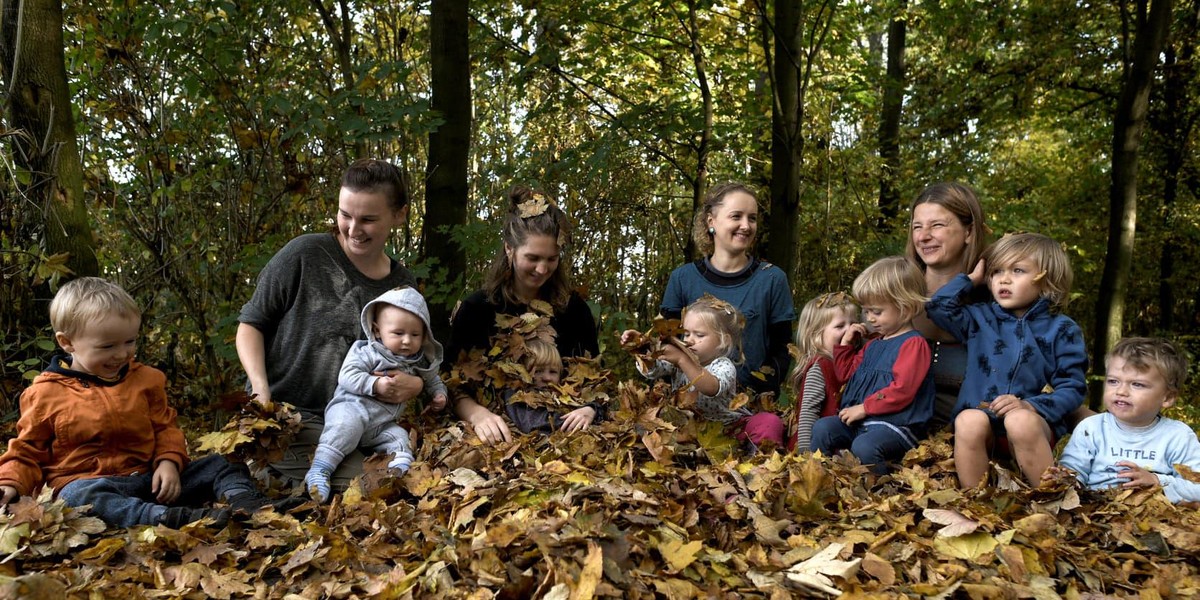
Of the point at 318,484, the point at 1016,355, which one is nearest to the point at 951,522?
the point at 1016,355

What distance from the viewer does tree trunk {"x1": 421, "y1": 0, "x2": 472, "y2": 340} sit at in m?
5.63

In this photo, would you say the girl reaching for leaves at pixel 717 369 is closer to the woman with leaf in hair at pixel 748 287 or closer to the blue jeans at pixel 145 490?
the woman with leaf in hair at pixel 748 287

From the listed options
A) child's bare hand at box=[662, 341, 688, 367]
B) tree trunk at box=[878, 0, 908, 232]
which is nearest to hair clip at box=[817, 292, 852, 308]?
child's bare hand at box=[662, 341, 688, 367]

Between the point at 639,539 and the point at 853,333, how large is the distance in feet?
5.96

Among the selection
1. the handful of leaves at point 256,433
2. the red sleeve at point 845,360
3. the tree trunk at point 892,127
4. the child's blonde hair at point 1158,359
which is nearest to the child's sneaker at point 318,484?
the handful of leaves at point 256,433

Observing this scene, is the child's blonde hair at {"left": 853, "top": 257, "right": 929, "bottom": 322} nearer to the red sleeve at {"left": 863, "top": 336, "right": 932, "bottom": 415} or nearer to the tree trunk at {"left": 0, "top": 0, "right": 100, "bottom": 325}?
the red sleeve at {"left": 863, "top": 336, "right": 932, "bottom": 415}

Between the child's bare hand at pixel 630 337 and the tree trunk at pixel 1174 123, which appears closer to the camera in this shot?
the child's bare hand at pixel 630 337

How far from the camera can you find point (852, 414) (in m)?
3.81

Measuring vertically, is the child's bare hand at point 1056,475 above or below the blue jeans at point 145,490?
above

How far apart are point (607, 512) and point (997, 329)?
204 centimetres

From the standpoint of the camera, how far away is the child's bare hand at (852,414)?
378cm

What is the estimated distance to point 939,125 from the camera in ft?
41.1

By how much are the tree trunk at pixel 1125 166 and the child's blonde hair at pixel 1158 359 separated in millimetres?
6014

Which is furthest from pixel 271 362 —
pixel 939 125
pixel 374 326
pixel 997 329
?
pixel 939 125
